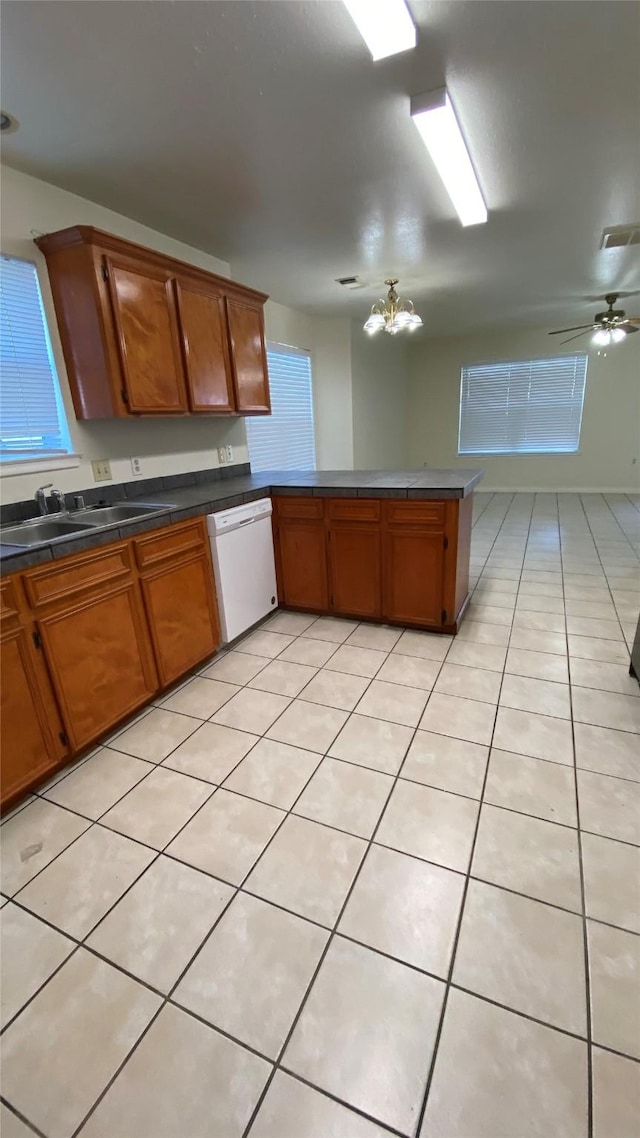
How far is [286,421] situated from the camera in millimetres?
4809

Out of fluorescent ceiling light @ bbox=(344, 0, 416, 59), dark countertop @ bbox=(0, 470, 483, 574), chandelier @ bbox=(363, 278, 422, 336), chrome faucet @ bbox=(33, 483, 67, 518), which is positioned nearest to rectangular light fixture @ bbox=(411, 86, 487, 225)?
fluorescent ceiling light @ bbox=(344, 0, 416, 59)

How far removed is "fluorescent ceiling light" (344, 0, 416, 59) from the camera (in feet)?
4.21

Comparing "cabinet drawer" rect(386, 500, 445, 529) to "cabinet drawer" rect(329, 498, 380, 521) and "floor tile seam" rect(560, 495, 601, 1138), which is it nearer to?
"cabinet drawer" rect(329, 498, 380, 521)

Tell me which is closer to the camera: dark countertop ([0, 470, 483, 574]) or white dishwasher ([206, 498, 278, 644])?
dark countertop ([0, 470, 483, 574])

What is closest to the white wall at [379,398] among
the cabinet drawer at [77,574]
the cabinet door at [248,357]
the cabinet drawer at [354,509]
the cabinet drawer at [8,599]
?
the cabinet door at [248,357]

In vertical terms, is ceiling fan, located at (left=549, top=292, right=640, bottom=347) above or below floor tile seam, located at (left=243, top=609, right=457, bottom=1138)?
above

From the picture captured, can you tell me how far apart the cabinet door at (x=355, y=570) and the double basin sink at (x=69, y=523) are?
3.73 ft

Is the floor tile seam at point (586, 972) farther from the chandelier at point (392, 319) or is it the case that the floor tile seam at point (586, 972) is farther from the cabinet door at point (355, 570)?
the chandelier at point (392, 319)

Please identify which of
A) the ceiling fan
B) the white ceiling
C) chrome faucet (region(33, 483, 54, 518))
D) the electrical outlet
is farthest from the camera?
the ceiling fan

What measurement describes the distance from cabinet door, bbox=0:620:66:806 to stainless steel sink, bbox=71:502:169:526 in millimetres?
815

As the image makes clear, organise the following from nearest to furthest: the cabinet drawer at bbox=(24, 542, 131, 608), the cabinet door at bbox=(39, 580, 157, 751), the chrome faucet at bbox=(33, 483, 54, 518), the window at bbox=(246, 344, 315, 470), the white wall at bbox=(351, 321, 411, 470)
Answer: the cabinet drawer at bbox=(24, 542, 131, 608)
the cabinet door at bbox=(39, 580, 157, 751)
the chrome faucet at bbox=(33, 483, 54, 518)
the window at bbox=(246, 344, 315, 470)
the white wall at bbox=(351, 321, 411, 470)

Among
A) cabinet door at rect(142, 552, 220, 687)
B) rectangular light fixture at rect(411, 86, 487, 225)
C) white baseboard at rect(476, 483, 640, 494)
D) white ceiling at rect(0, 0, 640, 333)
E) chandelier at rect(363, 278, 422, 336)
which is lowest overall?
white baseboard at rect(476, 483, 640, 494)

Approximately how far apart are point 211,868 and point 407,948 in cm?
62

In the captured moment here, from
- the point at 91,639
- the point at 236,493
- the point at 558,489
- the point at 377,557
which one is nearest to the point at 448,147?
the point at 236,493
